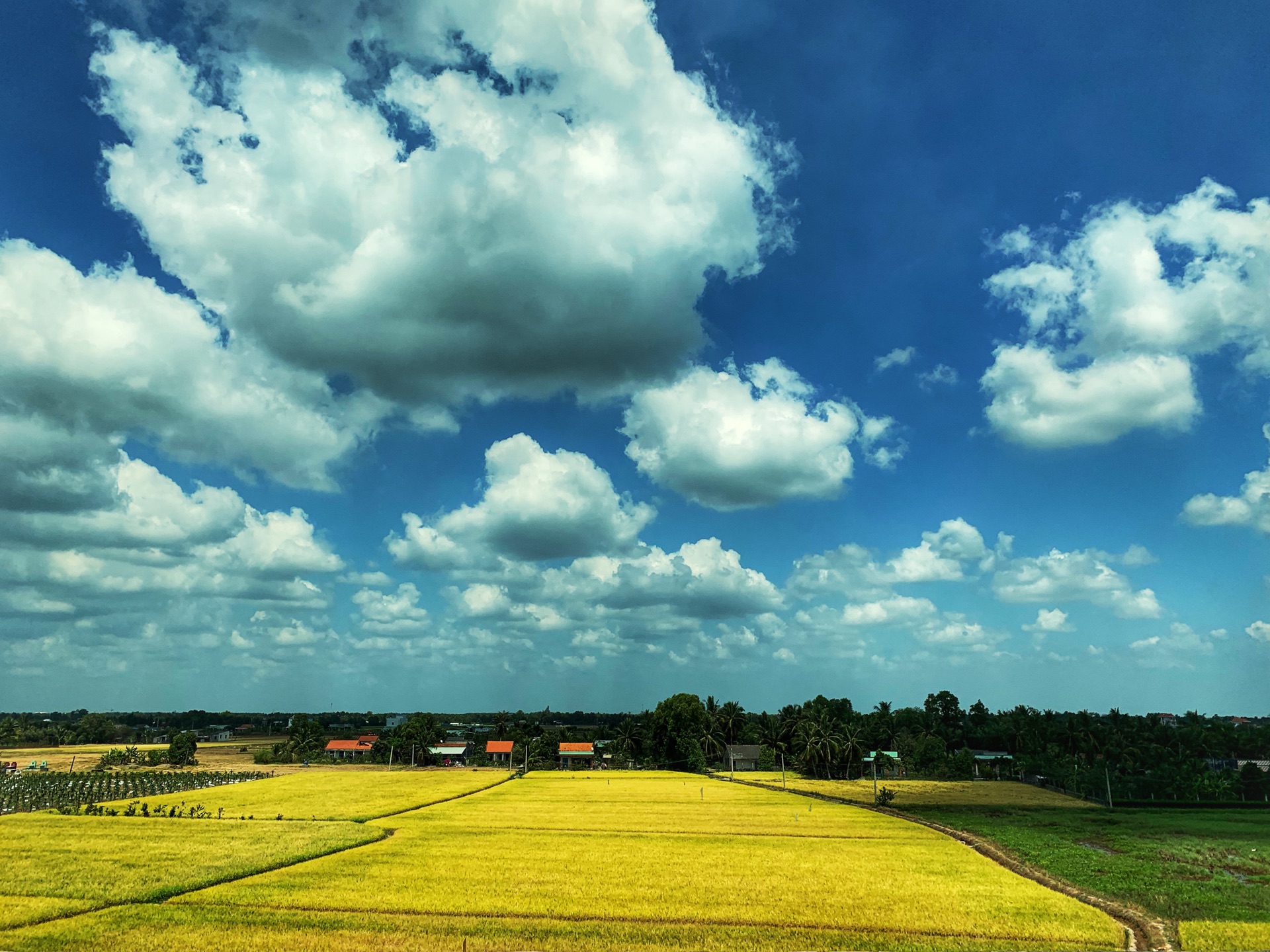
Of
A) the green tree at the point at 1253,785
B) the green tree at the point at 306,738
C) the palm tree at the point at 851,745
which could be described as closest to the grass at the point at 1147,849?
the green tree at the point at 1253,785

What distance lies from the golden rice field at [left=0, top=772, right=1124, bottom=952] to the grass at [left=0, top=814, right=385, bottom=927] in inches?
31.2

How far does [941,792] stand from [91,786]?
94.5m

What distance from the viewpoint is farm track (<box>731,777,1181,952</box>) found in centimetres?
2783

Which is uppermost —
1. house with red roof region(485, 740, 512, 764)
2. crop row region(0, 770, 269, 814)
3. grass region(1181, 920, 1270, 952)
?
grass region(1181, 920, 1270, 952)

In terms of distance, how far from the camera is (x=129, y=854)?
41.6 metres

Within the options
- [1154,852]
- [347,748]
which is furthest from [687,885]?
[347,748]

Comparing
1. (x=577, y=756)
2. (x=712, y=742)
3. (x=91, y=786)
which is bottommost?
(x=577, y=756)

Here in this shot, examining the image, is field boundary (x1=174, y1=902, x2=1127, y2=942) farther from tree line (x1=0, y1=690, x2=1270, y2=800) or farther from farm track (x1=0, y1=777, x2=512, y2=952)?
tree line (x1=0, y1=690, x2=1270, y2=800)

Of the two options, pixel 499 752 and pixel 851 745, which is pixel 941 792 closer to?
pixel 851 745

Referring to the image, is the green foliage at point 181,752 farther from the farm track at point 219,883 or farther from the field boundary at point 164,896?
the field boundary at point 164,896

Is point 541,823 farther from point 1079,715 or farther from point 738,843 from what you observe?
point 1079,715

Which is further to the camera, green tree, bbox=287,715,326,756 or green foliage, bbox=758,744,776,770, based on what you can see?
green tree, bbox=287,715,326,756

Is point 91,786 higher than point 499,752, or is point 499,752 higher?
point 91,786

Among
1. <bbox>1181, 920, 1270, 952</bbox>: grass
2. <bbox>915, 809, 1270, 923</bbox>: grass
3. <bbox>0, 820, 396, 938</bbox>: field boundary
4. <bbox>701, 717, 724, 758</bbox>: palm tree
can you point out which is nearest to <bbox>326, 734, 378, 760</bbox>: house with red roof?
<bbox>701, 717, 724, 758</bbox>: palm tree
